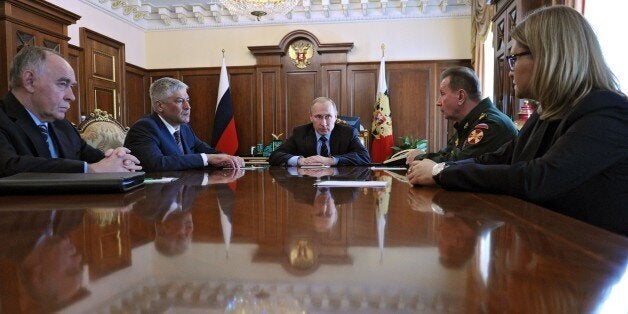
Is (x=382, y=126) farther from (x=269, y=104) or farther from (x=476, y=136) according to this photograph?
(x=476, y=136)

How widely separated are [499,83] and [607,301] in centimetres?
405

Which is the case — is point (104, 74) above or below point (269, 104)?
above

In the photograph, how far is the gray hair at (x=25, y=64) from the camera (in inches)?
82.6

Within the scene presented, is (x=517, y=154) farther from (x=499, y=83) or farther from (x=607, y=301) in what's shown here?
(x=499, y=83)

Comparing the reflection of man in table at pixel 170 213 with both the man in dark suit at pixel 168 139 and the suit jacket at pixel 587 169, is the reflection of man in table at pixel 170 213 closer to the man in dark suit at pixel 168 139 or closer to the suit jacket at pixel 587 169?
the suit jacket at pixel 587 169

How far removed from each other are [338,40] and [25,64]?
17.9 feet

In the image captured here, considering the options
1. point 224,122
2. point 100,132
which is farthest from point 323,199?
point 224,122

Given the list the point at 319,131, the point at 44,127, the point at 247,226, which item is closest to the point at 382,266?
the point at 247,226

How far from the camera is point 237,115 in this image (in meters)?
7.43

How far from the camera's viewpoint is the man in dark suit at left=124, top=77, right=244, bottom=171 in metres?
2.64

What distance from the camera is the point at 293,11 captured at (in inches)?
275

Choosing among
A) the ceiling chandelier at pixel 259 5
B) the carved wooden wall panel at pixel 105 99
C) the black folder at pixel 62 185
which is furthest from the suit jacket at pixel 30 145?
the carved wooden wall panel at pixel 105 99

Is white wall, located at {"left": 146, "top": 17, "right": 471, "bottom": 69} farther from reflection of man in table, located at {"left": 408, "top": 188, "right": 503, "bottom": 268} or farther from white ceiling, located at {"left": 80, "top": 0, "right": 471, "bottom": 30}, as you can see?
reflection of man in table, located at {"left": 408, "top": 188, "right": 503, "bottom": 268}

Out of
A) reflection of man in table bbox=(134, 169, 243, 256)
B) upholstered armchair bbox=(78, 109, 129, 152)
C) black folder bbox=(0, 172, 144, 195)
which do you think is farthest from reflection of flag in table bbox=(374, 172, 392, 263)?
upholstered armchair bbox=(78, 109, 129, 152)
